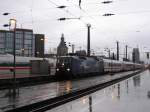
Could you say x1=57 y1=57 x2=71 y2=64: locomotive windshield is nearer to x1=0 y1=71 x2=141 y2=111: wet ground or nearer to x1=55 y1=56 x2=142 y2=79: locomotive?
x1=55 y1=56 x2=142 y2=79: locomotive

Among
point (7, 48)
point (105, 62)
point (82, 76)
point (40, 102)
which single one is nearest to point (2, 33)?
point (7, 48)

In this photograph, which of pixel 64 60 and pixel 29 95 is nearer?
pixel 29 95

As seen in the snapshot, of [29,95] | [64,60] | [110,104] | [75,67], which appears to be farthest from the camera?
[75,67]

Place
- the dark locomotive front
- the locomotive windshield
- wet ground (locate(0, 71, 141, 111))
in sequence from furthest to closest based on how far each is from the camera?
1. the locomotive windshield
2. the dark locomotive front
3. wet ground (locate(0, 71, 141, 111))

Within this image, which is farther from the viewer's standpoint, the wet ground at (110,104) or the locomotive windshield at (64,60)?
the locomotive windshield at (64,60)

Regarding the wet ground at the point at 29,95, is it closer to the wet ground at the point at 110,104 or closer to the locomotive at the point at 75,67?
the wet ground at the point at 110,104

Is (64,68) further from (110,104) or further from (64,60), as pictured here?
(110,104)

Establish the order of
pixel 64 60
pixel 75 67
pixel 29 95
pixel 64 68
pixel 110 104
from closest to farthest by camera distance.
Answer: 1. pixel 110 104
2. pixel 29 95
3. pixel 64 68
4. pixel 64 60
5. pixel 75 67

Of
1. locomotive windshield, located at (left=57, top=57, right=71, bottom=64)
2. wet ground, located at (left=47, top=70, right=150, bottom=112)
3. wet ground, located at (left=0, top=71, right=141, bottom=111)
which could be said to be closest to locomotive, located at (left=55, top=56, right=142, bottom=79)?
locomotive windshield, located at (left=57, top=57, right=71, bottom=64)

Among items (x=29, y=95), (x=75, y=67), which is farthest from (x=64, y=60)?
(x=29, y=95)

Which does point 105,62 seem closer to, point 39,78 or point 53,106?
point 39,78

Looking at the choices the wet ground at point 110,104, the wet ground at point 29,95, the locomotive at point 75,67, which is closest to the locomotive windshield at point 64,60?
the locomotive at point 75,67

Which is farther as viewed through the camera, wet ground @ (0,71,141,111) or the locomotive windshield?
the locomotive windshield

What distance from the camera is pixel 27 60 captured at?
47.9 metres
